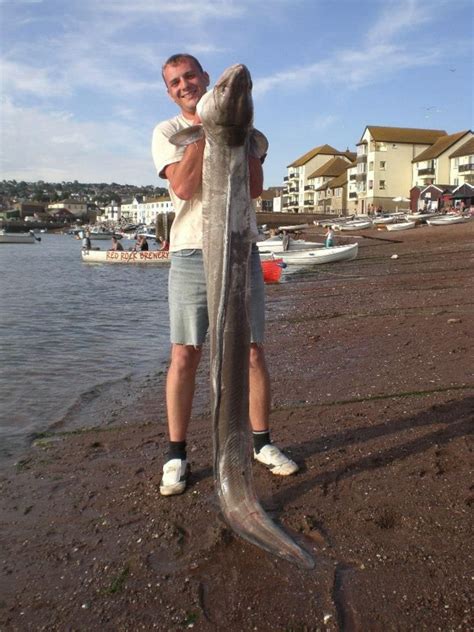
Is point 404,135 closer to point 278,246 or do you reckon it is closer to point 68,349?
point 278,246

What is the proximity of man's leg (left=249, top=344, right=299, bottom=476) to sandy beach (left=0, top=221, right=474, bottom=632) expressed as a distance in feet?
0.42

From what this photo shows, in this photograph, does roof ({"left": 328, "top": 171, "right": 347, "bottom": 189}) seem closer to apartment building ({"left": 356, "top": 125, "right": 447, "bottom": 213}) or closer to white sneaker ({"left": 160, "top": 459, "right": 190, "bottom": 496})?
apartment building ({"left": 356, "top": 125, "right": 447, "bottom": 213})

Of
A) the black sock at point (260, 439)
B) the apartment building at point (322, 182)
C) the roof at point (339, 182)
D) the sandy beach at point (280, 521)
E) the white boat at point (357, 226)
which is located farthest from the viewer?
the apartment building at point (322, 182)

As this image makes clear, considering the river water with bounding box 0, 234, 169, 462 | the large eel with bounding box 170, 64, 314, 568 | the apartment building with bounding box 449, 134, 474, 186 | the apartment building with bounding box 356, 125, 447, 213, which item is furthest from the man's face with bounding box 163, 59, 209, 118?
the apartment building with bounding box 356, 125, 447, 213

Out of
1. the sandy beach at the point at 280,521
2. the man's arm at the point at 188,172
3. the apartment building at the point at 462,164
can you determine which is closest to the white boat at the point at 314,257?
the sandy beach at the point at 280,521

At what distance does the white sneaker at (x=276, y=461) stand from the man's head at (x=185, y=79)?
2583mm

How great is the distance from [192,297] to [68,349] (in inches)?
284

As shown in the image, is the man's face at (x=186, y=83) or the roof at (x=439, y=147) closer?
the man's face at (x=186, y=83)

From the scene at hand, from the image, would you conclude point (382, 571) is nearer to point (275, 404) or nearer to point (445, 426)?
point (445, 426)

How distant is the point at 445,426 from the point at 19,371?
6645 millimetres

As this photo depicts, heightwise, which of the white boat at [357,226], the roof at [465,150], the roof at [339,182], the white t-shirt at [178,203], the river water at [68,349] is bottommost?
the river water at [68,349]

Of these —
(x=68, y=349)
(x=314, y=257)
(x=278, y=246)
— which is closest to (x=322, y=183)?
(x=278, y=246)

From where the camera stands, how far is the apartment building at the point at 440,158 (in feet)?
283

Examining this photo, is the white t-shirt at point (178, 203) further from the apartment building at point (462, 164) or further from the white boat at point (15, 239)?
the apartment building at point (462, 164)
